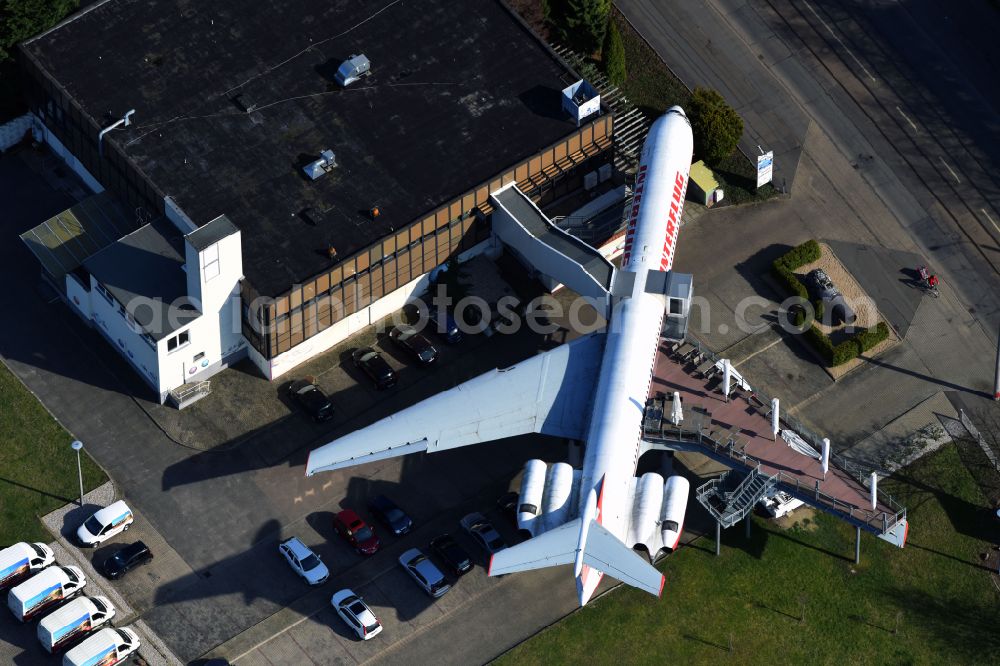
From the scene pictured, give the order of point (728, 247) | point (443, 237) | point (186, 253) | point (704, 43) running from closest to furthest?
point (186, 253), point (443, 237), point (728, 247), point (704, 43)

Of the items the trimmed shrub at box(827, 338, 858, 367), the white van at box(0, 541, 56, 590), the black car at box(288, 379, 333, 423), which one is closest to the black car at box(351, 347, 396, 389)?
the black car at box(288, 379, 333, 423)

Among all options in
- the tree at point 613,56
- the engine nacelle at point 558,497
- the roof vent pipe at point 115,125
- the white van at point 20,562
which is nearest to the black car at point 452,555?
the engine nacelle at point 558,497

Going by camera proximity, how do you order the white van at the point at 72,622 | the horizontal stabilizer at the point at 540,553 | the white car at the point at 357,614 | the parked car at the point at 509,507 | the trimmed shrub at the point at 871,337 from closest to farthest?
the horizontal stabilizer at the point at 540,553
the white van at the point at 72,622
the white car at the point at 357,614
the parked car at the point at 509,507
the trimmed shrub at the point at 871,337

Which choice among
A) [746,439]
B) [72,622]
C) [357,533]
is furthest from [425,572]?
[746,439]

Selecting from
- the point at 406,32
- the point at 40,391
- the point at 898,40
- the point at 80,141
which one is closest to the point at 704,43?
the point at 898,40

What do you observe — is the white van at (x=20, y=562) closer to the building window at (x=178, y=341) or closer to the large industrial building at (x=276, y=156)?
the large industrial building at (x=276, y=156)

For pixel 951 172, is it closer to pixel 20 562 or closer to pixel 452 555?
pixel 452 555

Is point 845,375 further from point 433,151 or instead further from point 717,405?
point 433,151

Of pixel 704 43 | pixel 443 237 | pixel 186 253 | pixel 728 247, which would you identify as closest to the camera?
pixel 186 253
